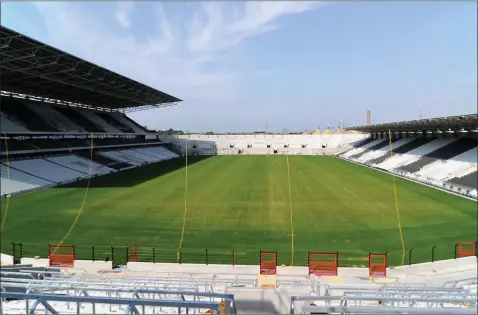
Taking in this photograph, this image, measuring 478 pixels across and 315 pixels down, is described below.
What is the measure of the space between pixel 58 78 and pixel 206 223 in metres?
19.7

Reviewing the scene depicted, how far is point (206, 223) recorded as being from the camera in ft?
45.1

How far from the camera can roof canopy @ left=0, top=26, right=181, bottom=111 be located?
1934cm

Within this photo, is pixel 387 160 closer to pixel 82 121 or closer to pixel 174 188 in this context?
pixel 174 188

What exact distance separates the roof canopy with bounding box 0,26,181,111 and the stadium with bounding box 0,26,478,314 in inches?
5.8

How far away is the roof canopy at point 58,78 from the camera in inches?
762

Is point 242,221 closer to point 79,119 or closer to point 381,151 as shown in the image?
point 381,151

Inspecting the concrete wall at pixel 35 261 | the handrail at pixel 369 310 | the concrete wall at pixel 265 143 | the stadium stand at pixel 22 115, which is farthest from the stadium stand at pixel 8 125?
the concrete wall at pixel 265 143

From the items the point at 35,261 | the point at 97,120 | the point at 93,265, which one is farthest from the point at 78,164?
the point at 93,265

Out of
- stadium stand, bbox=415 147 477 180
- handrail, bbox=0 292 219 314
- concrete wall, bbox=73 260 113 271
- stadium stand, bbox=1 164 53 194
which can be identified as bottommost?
concrete wall, bbox=73 260 113 271

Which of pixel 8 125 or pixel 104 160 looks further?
pixel 104 160

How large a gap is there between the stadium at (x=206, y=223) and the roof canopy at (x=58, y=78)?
15 centimetres

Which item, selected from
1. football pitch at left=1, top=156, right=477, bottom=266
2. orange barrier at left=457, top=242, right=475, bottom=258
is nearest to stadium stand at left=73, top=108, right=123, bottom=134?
football pitch at left=1, top=156, right=477, bottom=266

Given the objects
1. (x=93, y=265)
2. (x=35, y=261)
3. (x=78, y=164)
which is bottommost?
(x=93, y=265)

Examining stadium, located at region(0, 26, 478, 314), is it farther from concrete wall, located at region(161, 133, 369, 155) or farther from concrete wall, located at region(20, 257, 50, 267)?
concrete wall, located at region(161, 133, 369, 155)
